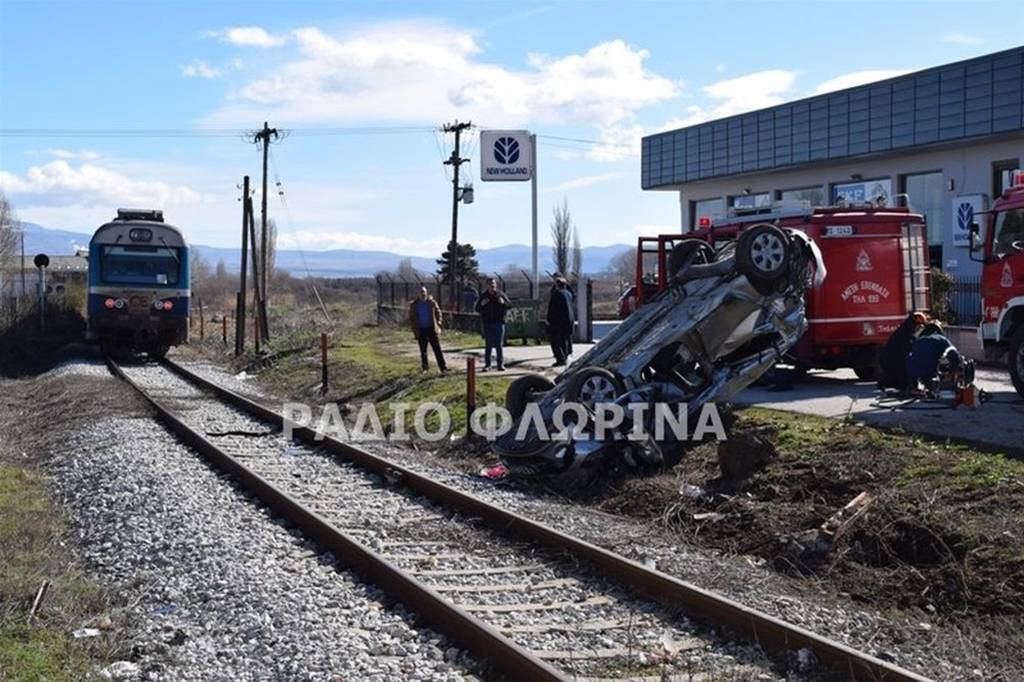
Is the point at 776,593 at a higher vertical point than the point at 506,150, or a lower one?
lower

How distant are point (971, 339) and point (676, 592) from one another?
1728cm

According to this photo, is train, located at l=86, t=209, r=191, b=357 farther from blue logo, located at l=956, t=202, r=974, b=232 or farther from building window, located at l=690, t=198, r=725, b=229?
building window, located at l=690, t=198, r=725, b=229

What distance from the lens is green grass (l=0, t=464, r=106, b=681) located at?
6262 millimetres

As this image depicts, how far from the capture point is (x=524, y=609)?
736cm

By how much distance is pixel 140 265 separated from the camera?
29.8 m

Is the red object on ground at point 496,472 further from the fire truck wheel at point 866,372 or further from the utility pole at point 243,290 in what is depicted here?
the utility pole at point 243,290

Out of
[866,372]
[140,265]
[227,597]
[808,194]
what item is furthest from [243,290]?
[227,597]

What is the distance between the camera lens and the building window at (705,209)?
46750mm

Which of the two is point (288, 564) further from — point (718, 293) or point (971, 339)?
point (971, 339)

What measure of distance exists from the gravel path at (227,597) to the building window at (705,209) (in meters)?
36.7

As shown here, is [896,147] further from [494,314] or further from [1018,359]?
[1018,359]

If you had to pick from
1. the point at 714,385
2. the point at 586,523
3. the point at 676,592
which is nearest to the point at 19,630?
the point at 676,592

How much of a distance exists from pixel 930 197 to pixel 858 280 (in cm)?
2044

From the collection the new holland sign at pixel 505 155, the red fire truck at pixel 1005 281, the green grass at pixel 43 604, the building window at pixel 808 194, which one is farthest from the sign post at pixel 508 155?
the green grass at pixel 43 604
